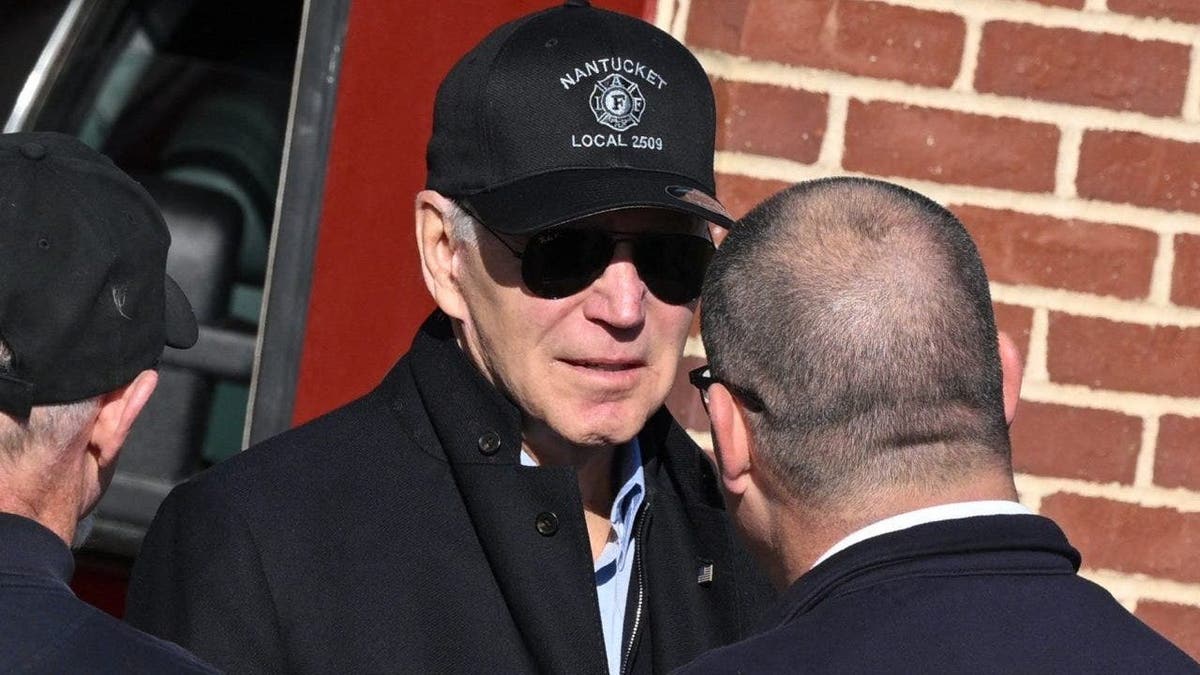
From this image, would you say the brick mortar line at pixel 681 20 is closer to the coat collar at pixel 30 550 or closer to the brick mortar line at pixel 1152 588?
the brick mortar line at pixel 1152 588

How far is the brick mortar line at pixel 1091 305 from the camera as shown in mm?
2609

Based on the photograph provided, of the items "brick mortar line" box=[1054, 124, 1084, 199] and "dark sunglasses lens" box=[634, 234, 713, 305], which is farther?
"brick mortar line" box=[1054, 124, 1084, 199]

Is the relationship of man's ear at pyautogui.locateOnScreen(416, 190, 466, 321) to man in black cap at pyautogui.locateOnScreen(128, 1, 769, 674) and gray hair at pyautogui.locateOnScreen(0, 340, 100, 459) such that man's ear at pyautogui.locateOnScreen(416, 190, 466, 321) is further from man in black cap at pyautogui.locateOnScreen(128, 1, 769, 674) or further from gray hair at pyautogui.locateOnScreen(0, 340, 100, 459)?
gray hair at pyautogui.locateOnScreen(0, 340, 100, 459)

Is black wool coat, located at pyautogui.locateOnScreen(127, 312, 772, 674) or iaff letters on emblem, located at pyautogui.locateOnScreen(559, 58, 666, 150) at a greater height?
iaff letters on emblem, located at pyautogui.locateOnScreen(559, 58, 666, 150)

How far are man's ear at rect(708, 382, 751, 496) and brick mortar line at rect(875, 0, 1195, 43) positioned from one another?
3.42 ft

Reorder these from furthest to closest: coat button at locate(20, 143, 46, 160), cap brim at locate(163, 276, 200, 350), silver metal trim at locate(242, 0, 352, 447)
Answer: silver metal trim at locate(242, 0, 352, 447) < cap brim at locate(163, 276, 200, 350) < coat button at locate(20, 143, 46, 160)

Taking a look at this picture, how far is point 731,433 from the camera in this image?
5.81 feet

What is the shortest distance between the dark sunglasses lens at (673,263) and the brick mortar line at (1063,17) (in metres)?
0.68

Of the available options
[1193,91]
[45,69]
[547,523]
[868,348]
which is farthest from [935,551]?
[45,69]

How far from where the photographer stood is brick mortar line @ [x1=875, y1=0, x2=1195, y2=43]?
A: 2.61 metres

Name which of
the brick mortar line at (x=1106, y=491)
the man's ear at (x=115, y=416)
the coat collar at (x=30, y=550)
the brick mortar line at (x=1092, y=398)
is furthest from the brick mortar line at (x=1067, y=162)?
the coat collar at (x=30, y=550)

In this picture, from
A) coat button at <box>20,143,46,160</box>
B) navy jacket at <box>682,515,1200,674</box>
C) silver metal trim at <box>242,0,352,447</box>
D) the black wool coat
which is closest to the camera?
navy jacket at <box>682,515,1200,674</box>

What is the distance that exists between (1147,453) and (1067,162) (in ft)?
1.44

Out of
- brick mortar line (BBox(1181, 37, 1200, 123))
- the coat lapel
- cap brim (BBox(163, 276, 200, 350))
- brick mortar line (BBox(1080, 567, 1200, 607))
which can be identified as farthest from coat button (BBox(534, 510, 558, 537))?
brick mortar line (BBox(1181, 37, 1200, 123))
